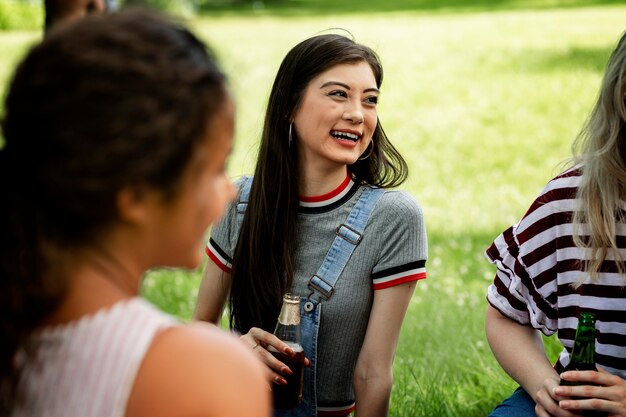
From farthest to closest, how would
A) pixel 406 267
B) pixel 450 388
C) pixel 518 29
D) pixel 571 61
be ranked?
1. pixel 518 29
2. pixel 571 61
3. pixel 450 388
4. pixel 406 267

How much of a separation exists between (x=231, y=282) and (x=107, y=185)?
194cm

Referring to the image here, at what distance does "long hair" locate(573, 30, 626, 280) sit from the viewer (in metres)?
2.76

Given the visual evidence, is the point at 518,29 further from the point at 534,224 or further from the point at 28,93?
the point at 28,93

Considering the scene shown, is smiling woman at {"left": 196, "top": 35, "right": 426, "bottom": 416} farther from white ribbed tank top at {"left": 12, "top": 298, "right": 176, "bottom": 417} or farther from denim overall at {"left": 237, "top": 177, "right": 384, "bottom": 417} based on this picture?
white ribbed tank top at {"left": 12, "top": 298, "right": 176, "bottom": 417}

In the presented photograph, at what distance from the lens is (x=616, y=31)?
1731 centimetres

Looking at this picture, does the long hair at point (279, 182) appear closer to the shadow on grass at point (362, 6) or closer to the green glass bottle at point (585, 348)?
the green glass bottle at point (585, 348)

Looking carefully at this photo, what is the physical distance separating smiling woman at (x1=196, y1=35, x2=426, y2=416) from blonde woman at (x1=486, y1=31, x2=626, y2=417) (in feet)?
1.21

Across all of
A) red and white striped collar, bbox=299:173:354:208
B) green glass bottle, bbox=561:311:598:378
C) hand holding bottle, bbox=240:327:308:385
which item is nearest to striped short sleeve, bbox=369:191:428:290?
red and white striped collar, bbox=299:173:354:208

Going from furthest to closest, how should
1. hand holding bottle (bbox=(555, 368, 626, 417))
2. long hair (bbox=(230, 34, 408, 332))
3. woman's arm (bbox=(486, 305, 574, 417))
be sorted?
1. long hair (bbox=(230, 34, 408, 332))
2. woman's arm (bbox=(486, 305, 574, 417))
3. hand holding bottle (bbox=(555, 368, 626, 417))

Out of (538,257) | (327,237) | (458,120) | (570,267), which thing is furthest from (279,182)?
(458,120)

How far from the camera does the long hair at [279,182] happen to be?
3.25m

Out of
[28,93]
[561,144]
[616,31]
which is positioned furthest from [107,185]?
[616,31]

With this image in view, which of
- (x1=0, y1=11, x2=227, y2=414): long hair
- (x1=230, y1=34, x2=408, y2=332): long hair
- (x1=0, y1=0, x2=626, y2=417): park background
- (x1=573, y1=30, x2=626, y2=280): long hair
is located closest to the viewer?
(x1=0, y1=11, x2=227, y2=414): long hair

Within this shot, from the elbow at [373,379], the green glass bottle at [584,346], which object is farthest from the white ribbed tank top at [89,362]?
the elbow at [373,379]
